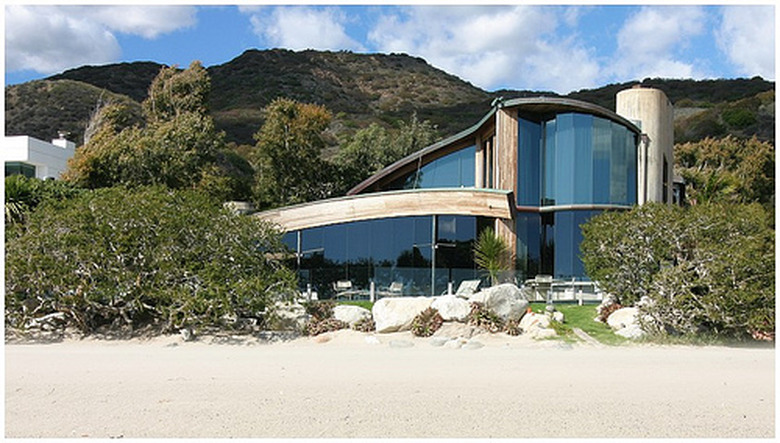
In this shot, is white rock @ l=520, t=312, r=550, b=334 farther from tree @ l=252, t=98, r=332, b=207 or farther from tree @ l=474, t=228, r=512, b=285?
tree @ l=252, t=98, r=332, b=207

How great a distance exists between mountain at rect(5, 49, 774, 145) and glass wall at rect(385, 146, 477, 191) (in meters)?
33.7

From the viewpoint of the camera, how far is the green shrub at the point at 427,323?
13156 mm

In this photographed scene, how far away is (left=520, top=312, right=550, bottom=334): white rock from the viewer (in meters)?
13.2

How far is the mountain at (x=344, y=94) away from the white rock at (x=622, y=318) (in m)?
40.9

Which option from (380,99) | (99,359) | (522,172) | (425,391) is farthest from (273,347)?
(380,99)

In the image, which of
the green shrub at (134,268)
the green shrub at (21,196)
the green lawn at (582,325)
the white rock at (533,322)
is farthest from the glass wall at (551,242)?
the green shrub at (21,196)

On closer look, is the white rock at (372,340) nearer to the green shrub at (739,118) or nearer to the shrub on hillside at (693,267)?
the shrub on hillside at (693,267)

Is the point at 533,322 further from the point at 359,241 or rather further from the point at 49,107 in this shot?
the point at 49,107

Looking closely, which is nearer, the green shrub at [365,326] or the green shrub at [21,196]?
the green shrub at [365,326]

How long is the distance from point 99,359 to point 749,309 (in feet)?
36.9

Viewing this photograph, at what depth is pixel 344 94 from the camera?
77438mm

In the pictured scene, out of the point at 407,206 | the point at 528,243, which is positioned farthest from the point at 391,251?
the point at 528,243

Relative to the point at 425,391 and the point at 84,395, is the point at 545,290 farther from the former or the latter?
Answer: the point at 84,395

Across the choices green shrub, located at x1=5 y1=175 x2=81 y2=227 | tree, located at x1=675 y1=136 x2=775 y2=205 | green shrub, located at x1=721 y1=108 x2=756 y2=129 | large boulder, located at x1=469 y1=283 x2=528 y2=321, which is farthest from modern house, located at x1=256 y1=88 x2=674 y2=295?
green shrub, located at x1=721 y1=108 x2=756 y2=129
